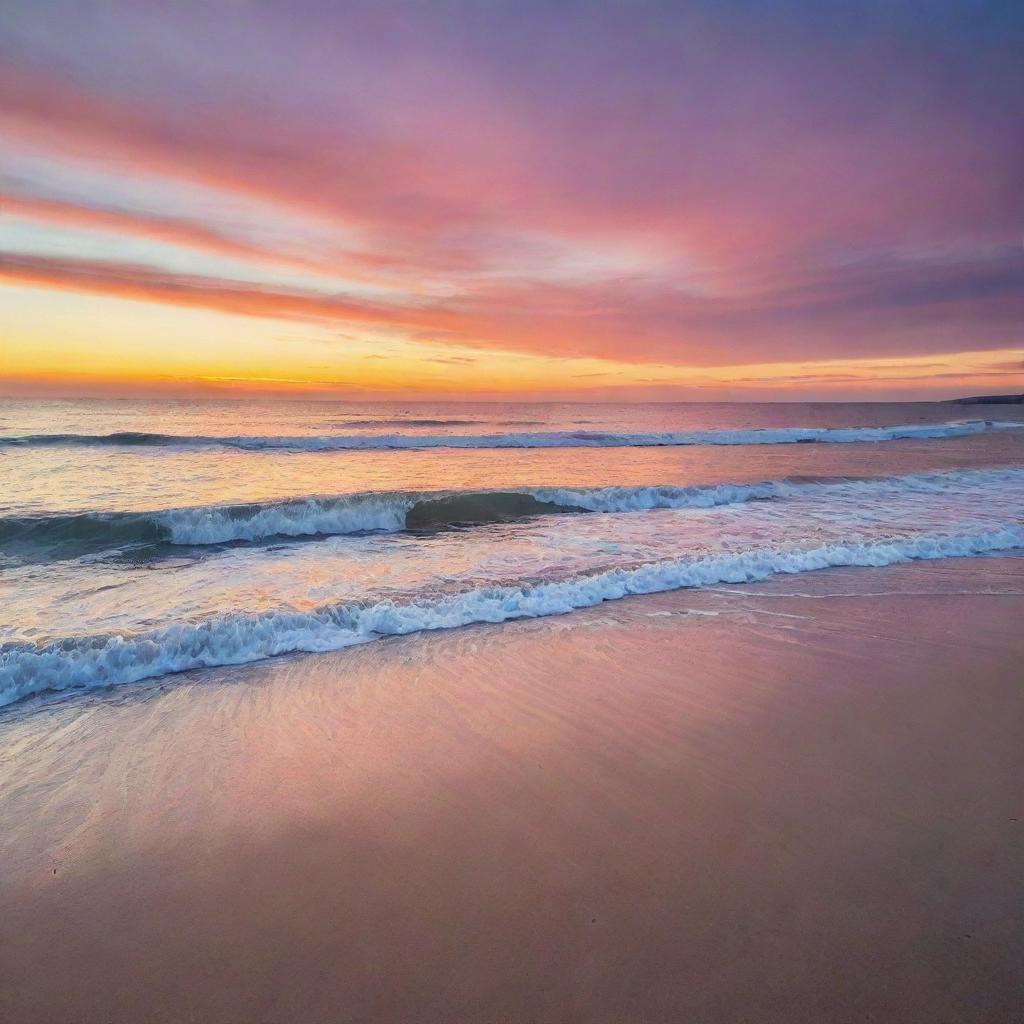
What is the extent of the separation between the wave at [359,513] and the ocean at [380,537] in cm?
5

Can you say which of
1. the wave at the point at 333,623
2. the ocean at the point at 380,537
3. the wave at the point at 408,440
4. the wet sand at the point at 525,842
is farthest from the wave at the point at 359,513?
the wave at the point at 408,440

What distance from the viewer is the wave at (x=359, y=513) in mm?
10805

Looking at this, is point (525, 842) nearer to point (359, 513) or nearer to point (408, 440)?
point (359, 513)

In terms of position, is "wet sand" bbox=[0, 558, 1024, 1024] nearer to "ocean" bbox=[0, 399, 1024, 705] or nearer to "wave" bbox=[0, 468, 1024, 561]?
"ocean" bbox=[0, 399, 1024, 705]

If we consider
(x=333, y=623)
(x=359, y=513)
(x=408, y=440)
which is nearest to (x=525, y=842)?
(x=333, y=623)

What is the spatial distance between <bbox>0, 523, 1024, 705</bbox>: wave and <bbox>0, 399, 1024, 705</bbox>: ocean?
0.02m

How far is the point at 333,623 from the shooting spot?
20.1 feet

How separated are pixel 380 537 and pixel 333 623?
5460 mm

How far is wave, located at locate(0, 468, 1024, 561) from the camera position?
10.8 meters

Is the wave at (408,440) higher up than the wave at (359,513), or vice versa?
the wave at (408,440)

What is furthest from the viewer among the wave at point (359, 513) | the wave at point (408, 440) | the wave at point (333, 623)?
the wave at point (408, 440)

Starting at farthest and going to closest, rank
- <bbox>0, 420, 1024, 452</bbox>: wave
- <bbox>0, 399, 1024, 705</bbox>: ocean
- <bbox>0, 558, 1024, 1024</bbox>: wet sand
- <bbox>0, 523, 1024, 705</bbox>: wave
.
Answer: <bbox>0, 420, 1024, 452</bbox>: wave, <bbox>0, 399, 1024, 705</bbox>: ocean, <bbox>0, 523, 1024, 705</bbox>: wave, <bbox>0, 558, 1024, 1024</bbox>: wet sand

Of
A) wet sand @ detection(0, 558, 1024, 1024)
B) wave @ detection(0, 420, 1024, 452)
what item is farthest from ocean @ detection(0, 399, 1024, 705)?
wave @ detection(0, 420, 1024, 452)

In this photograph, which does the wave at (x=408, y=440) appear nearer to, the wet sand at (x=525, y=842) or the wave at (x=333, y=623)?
the wave at (x=333, y=623)
